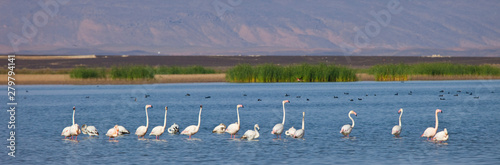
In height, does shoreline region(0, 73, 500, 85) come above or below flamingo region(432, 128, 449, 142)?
above

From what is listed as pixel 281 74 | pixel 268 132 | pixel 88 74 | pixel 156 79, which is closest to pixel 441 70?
pixel 281 74

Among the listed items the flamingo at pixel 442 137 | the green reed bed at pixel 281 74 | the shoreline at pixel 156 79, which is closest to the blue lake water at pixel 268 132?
the flamingo at pixel 442 137

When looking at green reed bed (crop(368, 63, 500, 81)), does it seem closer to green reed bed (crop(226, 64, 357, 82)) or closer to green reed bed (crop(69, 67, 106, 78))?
green reed bed (crop(226, 64, 357, 82))

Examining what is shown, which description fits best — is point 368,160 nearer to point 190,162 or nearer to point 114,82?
point 190,162

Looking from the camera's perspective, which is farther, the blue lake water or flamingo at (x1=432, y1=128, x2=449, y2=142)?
flamingo at (x1=432, y1=128, x2=449, y2=142)

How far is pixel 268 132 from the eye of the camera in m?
26.0

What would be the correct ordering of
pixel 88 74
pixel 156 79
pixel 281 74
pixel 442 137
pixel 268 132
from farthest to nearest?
pixel 156 79 → pixel 88 74 → pixel 281 74 → pixel 268 132 → pixel 442 137

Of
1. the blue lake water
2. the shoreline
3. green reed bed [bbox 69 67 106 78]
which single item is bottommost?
the blue lake water

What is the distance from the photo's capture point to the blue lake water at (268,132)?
779 inches

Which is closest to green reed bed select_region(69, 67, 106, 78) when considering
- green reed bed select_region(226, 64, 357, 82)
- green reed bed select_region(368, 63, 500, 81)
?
green reed bed select_region(226, 64, 357, 82)

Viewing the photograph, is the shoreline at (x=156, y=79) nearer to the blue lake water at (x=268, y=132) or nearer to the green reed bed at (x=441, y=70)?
the green reed bed at (x=441, y=70)

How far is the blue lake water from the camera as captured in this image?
1980 centimetres

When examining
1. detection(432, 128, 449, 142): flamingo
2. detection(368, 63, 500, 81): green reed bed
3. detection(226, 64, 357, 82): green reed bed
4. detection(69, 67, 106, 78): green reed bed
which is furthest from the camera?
detection(368, 63, 500, 81): green reed bed

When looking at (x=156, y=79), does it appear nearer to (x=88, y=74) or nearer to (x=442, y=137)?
(x=88, y=74)
